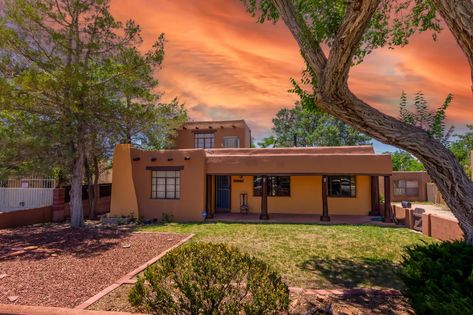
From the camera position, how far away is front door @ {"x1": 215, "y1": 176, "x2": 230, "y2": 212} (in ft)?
61.5

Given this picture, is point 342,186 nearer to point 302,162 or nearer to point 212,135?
point 302,162

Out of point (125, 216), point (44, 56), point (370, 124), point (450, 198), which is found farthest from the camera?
point (125, 216)

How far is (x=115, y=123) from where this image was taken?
14219mm

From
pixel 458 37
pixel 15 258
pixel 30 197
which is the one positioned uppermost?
pixel 458 37

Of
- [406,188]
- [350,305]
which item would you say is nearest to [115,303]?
[350,305]

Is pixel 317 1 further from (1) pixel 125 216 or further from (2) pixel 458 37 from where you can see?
(1) pixel 125 216

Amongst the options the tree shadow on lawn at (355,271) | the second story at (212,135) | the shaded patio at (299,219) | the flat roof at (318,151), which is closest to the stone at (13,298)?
→ the tree shadow on lawn at (355,271)

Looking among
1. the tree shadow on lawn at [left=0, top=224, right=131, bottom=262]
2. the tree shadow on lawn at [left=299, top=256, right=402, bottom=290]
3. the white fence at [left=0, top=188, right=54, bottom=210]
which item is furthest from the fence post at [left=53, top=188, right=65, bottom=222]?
the tree shadow on lawn at [left=299, top=256, right=402, bottom=290]

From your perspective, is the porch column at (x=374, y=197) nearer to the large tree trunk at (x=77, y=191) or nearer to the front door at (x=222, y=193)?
the front door at (x=222, y=193)

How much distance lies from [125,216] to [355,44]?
15192mm

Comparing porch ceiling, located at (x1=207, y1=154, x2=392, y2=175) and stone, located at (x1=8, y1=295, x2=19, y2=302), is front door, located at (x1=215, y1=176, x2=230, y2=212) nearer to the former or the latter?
porch ceiling, located at (x1=207, y1=154, x2=392, y2=175)

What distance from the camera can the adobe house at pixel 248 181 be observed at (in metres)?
15.8

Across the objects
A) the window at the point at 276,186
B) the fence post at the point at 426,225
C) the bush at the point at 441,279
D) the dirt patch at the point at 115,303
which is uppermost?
the window at the point at 276,186

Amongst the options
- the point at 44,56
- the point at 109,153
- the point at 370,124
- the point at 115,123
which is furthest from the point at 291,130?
the point at 370,124
